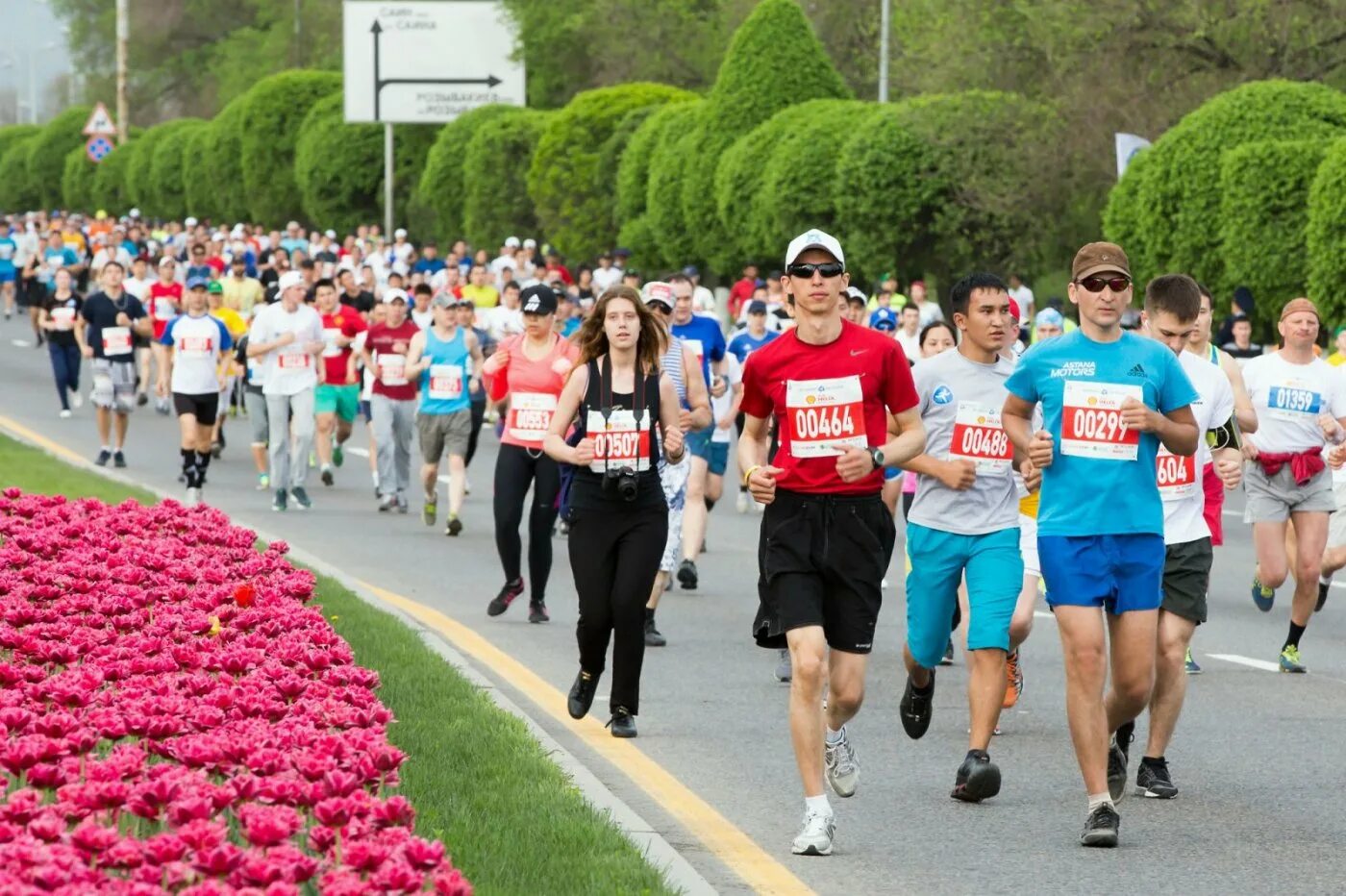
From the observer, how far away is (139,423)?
29.4m

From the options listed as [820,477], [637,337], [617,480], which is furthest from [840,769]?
[637,337]

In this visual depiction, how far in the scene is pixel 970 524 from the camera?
29.8ft

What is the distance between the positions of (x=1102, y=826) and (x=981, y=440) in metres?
1.75

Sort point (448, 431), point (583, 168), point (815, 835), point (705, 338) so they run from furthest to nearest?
point (583, 168) < point (448, 431) < point (705, 338) < point (815, 835)

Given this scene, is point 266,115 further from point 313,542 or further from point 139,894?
point 139,894

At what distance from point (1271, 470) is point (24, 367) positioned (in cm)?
2847

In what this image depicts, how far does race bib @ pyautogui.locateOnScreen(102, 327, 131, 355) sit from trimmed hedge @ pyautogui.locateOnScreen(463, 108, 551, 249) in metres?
27.9

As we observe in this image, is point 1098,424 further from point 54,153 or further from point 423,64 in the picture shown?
point 54,153

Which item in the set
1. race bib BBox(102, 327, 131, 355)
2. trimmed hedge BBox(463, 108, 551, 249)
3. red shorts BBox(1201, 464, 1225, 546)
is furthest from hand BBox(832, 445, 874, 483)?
trimmed hedge BBox(463, 108, 551, 249)

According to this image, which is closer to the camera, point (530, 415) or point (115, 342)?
point (530, 415)

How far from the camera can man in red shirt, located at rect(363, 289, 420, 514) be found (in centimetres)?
2062

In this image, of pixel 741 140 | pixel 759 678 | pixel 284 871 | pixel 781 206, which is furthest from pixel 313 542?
pixel 741 140

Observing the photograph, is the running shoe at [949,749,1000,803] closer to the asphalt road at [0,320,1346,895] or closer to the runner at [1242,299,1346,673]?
the asphalt road at [0,320,1346,895]

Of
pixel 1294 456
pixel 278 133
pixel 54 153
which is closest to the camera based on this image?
pixel 1294 456
